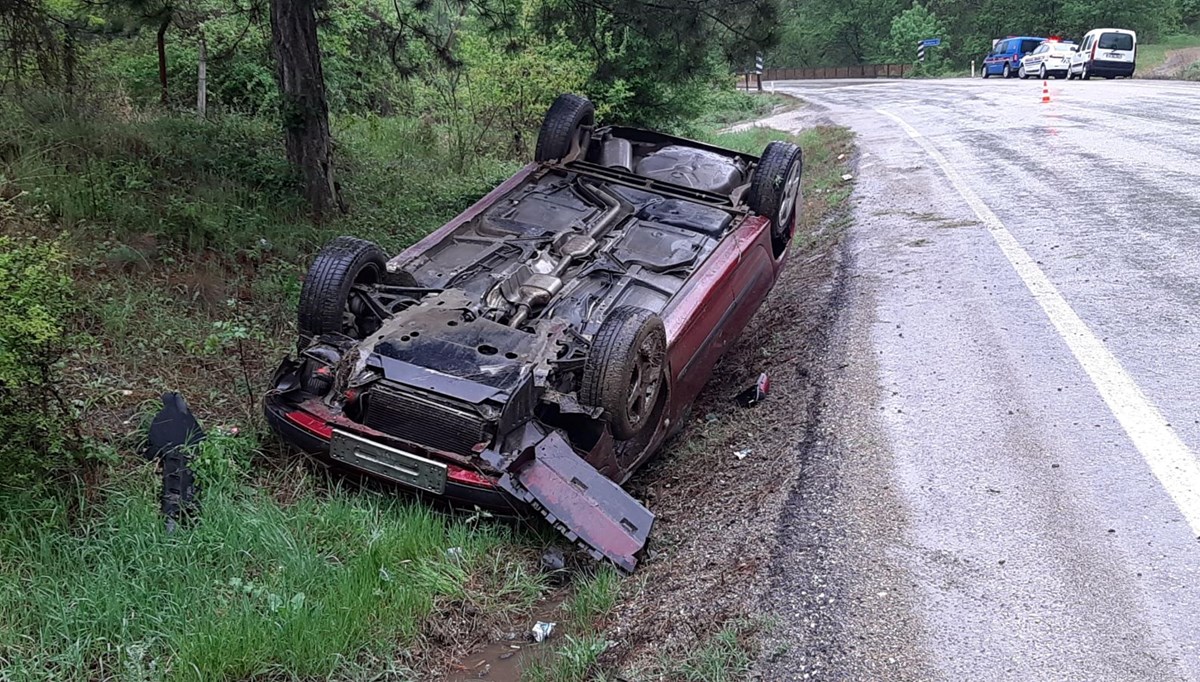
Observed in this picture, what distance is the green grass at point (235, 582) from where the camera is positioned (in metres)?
3.00

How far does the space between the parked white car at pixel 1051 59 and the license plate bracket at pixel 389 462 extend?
93.4ft

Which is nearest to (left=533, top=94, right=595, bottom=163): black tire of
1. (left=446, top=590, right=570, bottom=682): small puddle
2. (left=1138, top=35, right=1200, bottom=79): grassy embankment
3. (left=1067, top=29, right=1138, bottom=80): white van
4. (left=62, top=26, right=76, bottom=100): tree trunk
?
(left=446, top=590, right=570, bottom=682): small puddle

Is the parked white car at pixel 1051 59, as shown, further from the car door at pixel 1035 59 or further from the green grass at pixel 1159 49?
the green grass at pixel 1159 49

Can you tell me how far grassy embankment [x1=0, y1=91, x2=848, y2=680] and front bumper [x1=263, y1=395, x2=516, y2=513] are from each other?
0.12 meters

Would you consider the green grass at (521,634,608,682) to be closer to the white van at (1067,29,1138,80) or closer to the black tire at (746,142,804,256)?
the black tire at (746,142,804,256)

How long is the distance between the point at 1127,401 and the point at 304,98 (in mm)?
6580

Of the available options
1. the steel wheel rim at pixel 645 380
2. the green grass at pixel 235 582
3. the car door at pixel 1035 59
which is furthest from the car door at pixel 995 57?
the green grass at pixel 235 582

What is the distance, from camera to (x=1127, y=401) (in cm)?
436

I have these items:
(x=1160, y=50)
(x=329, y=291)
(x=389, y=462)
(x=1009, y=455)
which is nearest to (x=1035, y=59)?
(x=1160, y=50)

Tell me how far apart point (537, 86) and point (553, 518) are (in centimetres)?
1041

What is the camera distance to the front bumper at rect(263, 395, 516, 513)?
3.87 m

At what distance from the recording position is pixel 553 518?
376cm

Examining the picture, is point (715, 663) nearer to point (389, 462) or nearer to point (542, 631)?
point (542, 631)

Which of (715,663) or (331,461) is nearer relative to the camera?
(715,663)
